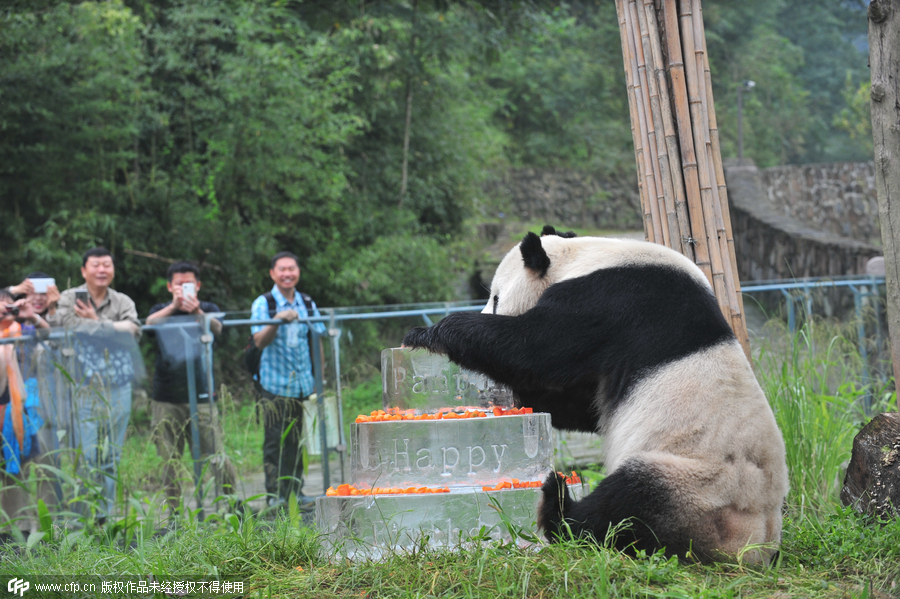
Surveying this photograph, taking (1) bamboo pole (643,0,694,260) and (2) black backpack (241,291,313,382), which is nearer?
(1) bamboo pole (643,0,694,260)

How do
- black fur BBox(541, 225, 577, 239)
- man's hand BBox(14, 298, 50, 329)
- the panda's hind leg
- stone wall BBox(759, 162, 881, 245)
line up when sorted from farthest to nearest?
stone wall BBox(759, 162, 881, 245) < man's hand BBox(14, 298, 50, 329) < black fur BBox(541, 225, 577, 239) < the panda's hind leg

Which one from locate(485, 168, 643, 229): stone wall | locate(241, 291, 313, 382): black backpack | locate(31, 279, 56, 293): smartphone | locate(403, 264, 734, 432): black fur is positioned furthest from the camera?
locate(485, 168, 643, 229): stone wall

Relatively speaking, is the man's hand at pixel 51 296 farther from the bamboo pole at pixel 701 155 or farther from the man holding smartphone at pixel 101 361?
the bamboo pole at pixel 701 155

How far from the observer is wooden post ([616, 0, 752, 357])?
309cm

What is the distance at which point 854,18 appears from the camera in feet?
115

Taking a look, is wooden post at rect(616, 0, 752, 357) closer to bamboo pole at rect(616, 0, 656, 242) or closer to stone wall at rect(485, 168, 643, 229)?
bamboo pole at rect(616, 0, 656, 242)

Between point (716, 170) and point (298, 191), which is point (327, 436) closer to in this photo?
point (716, 170)

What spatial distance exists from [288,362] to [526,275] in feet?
9.21

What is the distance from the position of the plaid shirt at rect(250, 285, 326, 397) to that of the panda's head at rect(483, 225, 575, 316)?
8.40 feet

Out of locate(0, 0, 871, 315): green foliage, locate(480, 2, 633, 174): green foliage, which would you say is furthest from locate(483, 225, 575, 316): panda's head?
locate(480, 2, 633, 174): green foliage

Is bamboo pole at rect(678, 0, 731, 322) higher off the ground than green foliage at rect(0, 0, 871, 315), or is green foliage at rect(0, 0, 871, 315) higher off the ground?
green foliage at rect(0, 0, 871, 315)

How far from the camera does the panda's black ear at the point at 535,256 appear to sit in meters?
2.64

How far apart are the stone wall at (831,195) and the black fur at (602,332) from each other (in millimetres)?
13060

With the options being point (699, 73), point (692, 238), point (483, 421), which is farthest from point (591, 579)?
point (699, 73)
